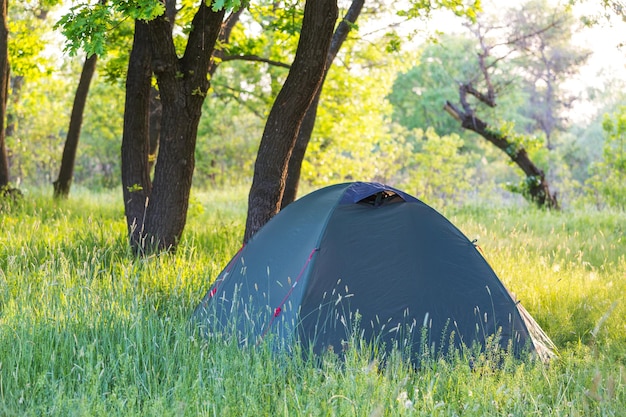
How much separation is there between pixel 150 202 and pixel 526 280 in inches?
170

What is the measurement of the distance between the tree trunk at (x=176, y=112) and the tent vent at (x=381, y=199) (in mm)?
2871

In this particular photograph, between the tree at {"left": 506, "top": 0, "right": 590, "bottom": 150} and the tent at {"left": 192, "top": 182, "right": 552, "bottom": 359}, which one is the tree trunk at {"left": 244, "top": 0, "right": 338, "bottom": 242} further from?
the tree at {"left": 506, "top": 0, "right": 590, "bottom": 150}

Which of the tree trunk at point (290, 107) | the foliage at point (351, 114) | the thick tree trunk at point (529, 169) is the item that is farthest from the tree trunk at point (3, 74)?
the thick tree trunk at point (529, 169)

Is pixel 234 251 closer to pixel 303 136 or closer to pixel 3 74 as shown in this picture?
pixel 303 136

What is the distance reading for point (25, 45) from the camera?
13336 mm


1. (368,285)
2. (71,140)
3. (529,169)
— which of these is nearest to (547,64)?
(529,169)

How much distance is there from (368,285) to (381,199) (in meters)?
0.83

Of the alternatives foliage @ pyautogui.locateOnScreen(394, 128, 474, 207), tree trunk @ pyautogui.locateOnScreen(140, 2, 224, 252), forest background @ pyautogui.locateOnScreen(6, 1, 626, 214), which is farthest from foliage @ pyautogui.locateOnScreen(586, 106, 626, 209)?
tree trunk @ pyautogui.locateOnScreen(140, 2, 224, 252)

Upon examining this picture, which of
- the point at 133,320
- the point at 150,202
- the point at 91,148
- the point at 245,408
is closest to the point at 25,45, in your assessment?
the point at 150,202

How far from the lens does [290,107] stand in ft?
23.9

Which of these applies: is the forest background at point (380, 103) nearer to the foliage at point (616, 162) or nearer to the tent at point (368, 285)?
the foliage at point (616, 162)

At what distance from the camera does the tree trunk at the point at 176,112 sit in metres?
7.64

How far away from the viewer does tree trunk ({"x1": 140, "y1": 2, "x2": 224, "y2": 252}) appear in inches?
301

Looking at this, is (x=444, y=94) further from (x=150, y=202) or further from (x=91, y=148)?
(x=150, y=202)
